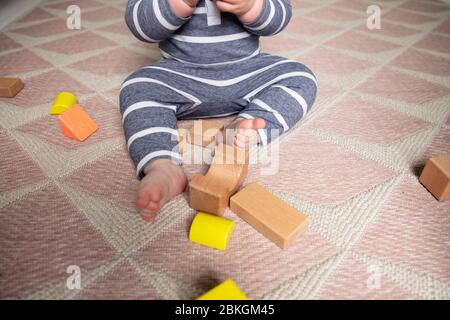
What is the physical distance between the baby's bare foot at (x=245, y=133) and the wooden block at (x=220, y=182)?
39 millimetres

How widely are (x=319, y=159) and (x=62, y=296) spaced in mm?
396

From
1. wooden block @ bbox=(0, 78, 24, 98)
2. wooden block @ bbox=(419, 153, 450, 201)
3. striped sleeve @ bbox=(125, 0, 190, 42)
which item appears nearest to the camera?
wooden block @ bbox=(419, 153, 450, 201)

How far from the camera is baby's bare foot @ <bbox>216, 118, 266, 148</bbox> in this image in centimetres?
49

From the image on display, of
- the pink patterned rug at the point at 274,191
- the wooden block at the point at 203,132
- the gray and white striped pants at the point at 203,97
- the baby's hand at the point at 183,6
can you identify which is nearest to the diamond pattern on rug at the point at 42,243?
the pink patterned rug at the point at 274,191

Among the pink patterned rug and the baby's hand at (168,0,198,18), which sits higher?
the baby's hand at (168,0,198,18)

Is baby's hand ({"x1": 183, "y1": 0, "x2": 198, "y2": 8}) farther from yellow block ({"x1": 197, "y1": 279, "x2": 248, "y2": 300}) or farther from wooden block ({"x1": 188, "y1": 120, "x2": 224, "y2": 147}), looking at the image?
yellow block ({"x1": 197, "y1": 279, "x2": 248, "y2": 300})

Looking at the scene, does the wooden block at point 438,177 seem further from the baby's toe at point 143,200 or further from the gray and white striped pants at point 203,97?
the baby's toe at point 143,200

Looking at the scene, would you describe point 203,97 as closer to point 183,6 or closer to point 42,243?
point 183,6

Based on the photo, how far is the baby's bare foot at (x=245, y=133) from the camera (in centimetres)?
49

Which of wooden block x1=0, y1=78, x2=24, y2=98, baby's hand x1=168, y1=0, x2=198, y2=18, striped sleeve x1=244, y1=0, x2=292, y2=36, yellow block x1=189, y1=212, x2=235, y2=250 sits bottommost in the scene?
yellow block x1=189, y1=212, x2=235, y2=250

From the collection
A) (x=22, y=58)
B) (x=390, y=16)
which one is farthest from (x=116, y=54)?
(x=390, y=16)

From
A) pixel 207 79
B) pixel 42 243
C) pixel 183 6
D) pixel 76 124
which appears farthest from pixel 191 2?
pixel 42 243

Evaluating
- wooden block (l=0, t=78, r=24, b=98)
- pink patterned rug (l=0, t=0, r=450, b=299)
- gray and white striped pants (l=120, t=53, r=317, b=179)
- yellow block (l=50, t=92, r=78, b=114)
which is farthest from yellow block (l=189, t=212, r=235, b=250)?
wooden block (l=0, t=78, r=24, b=98)

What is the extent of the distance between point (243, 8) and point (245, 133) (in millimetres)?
202
